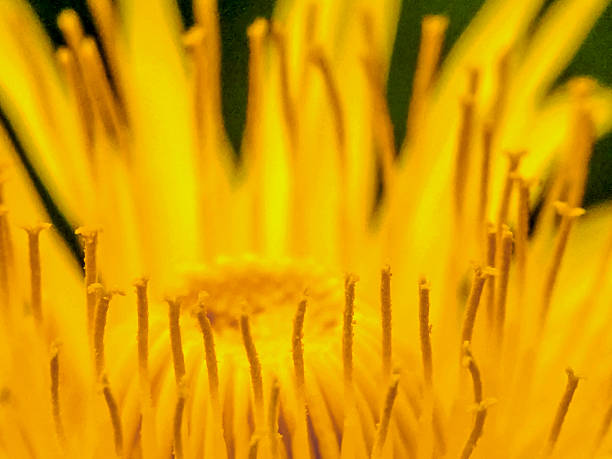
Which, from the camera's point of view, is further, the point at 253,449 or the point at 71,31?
the point at 71,31

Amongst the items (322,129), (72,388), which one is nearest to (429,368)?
(72,388)

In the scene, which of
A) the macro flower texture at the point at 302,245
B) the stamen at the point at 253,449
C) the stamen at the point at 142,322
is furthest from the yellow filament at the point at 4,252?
the stamen at the point at 253,449

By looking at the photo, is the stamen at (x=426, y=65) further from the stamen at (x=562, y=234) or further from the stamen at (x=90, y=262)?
the stamen at (x=90, y=262)

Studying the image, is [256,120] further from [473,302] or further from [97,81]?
[473,302]

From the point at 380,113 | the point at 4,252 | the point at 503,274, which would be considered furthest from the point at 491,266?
the point at 4,252

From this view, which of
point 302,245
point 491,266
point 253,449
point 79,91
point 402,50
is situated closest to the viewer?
point 253,449

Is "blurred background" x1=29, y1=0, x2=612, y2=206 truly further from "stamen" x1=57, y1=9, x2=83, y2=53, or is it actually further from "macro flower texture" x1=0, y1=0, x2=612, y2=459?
"stamen" x1=57, y1=9, x2=83, y2=53
